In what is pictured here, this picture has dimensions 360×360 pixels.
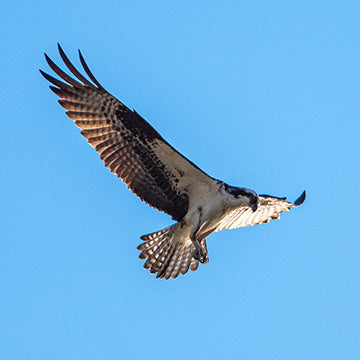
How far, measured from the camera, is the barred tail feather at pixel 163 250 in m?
13.1

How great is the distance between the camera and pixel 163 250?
1311cm

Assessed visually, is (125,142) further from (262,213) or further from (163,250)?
(262,213)

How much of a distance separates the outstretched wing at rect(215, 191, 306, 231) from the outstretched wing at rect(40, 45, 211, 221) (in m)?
1.14

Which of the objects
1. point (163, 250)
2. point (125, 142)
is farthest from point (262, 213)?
point (125, 142)

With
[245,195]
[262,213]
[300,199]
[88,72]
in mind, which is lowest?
[88,72]

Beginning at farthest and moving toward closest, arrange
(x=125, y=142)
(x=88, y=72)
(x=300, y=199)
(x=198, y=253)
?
(x=300, y=199), (x=198, y=253), (x=125, y=142), (x=88, y=72)

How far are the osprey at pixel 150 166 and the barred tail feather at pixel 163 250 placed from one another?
196 mm

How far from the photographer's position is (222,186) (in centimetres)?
1249

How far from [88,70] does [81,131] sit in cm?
91

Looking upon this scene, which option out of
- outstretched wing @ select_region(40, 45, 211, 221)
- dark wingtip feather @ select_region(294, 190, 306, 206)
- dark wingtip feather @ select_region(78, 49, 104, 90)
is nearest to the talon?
outstretched wing @ select_region(40, 45, 211, 221)

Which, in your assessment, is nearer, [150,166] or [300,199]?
[150,166]

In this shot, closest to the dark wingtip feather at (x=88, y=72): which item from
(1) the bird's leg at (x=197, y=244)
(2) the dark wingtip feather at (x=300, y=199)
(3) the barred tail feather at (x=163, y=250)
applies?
(1) the bird's leg at (x=197, y=244)

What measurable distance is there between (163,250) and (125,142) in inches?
67.9

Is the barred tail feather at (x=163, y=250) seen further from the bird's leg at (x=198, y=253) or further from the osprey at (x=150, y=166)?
the bird's leg at (x=198, y=253)
